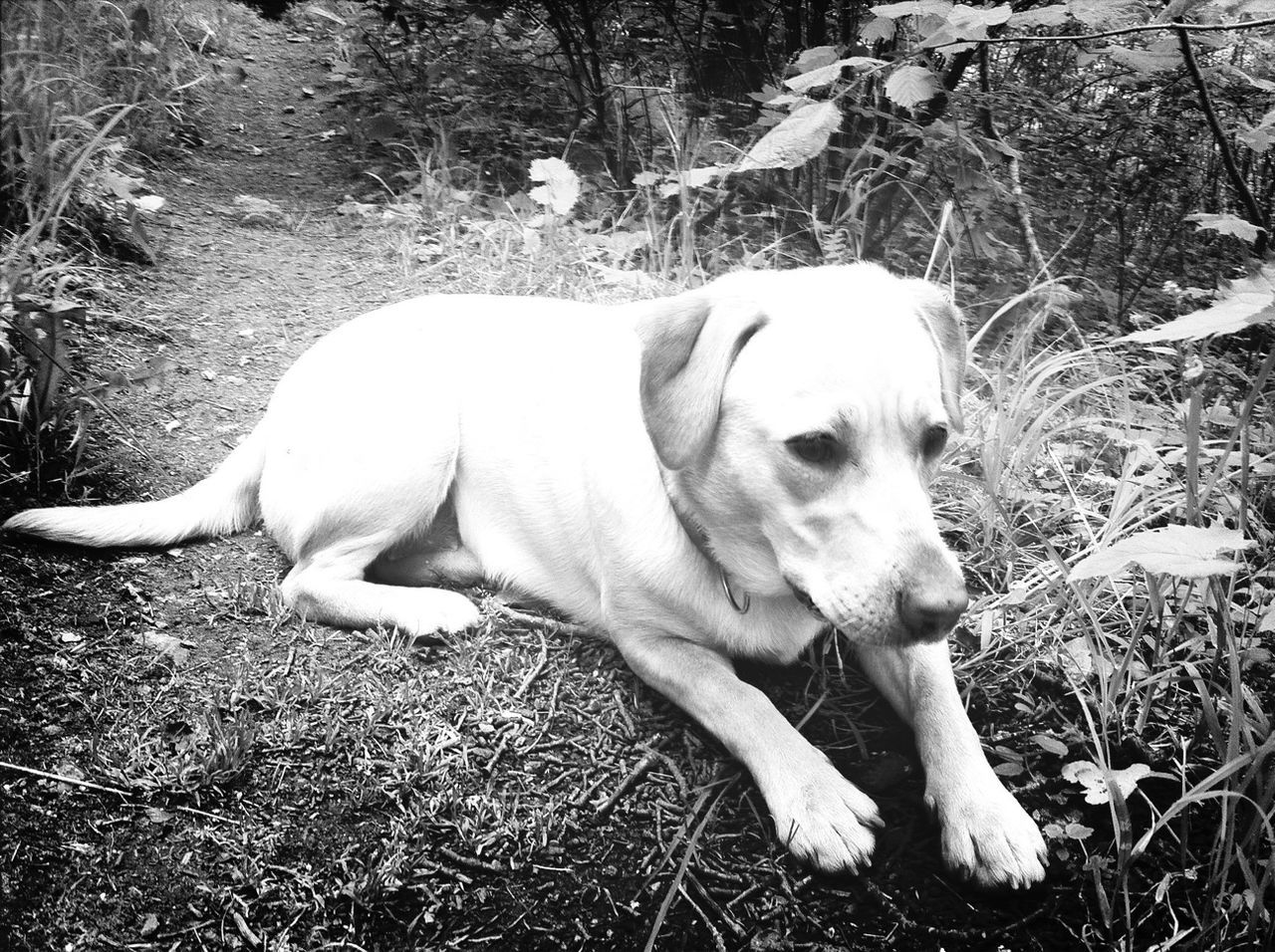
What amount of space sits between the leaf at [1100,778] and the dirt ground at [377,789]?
0.09m


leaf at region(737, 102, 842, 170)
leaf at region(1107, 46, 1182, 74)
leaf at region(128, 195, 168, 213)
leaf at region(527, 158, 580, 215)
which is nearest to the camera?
leaf at region(737, 102, 842, 170)

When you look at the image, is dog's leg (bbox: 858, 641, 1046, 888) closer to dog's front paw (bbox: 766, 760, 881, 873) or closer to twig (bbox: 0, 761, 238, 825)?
dog's front paw (bbox: 766, 760, 881, 873)

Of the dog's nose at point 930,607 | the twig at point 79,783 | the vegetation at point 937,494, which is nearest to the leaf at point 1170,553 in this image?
the vegetation at point 937,494

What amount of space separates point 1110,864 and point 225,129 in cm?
587

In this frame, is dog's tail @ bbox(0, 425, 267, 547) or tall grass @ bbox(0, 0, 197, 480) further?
tall grass @ bbox(0, 0, 197, 480)

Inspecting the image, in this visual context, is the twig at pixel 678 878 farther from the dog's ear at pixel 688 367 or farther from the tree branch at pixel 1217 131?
the tree branch at pixel 1217 131

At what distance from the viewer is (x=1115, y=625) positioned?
7.96 feet

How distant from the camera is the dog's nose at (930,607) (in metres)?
1.67

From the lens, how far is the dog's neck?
215cm

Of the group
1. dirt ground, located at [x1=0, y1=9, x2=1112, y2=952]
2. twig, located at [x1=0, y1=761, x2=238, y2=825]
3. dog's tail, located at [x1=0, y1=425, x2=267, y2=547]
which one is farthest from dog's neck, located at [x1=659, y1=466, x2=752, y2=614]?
dog's tail, located at [x1=0, y1=425, x2=267, y2=547]

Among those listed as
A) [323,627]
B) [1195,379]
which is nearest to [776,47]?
[1195,379]

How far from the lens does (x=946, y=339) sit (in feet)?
7.23

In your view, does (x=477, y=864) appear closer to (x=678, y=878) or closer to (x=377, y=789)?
(x=377, y=789)

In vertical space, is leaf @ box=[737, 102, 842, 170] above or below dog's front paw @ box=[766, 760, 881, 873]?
above
